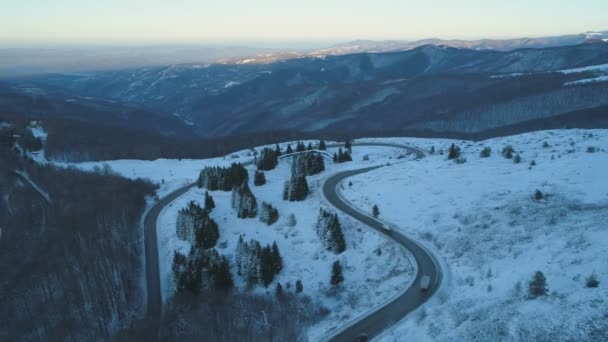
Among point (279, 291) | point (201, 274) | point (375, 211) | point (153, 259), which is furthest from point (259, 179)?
point (279, 291)

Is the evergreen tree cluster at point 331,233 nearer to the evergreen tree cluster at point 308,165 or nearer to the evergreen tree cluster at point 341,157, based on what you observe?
the evergreen tree cluster at point 308,165

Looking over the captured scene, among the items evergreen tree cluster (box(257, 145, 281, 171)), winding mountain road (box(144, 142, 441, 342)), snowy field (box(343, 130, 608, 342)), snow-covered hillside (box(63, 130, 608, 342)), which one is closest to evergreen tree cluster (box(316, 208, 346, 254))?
snow-covered hillside (box(63, 130, 608, 342))

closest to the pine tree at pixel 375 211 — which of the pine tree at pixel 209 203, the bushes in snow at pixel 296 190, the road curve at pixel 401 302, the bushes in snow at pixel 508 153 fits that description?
the road curve at pixel 401 302

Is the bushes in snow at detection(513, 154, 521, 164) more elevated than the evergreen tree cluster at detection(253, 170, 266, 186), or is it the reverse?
the bushes in snow at detection(513, 154, 521, 164)

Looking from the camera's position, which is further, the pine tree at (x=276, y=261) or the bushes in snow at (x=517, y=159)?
the bushes in snow at (x=517, y=159)

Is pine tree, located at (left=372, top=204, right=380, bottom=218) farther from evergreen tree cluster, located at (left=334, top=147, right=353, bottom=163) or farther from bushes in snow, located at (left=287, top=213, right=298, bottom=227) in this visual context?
evergreen tree cluster, located at (left=334, top=147, right=353, bottom=163)
